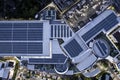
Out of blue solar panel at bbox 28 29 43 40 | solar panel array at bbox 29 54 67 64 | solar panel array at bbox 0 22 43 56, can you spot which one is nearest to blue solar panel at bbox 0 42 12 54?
solar panel array at bbox 0 22 43 56

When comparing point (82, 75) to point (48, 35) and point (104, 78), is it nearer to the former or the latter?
point (104, 78)

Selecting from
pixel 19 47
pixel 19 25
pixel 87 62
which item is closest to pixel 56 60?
pixel 87 62

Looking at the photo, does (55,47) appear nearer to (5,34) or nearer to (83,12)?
(83,12)

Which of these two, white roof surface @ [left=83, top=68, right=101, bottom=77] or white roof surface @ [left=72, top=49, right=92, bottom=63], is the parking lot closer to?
white roof surface @ [left=72, top=49, right=92, bottom=63]

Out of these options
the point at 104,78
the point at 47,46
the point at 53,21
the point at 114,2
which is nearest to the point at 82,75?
the point at 104,78

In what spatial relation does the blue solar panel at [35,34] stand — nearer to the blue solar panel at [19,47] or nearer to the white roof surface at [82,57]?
the blue solar panel at [19,47]
